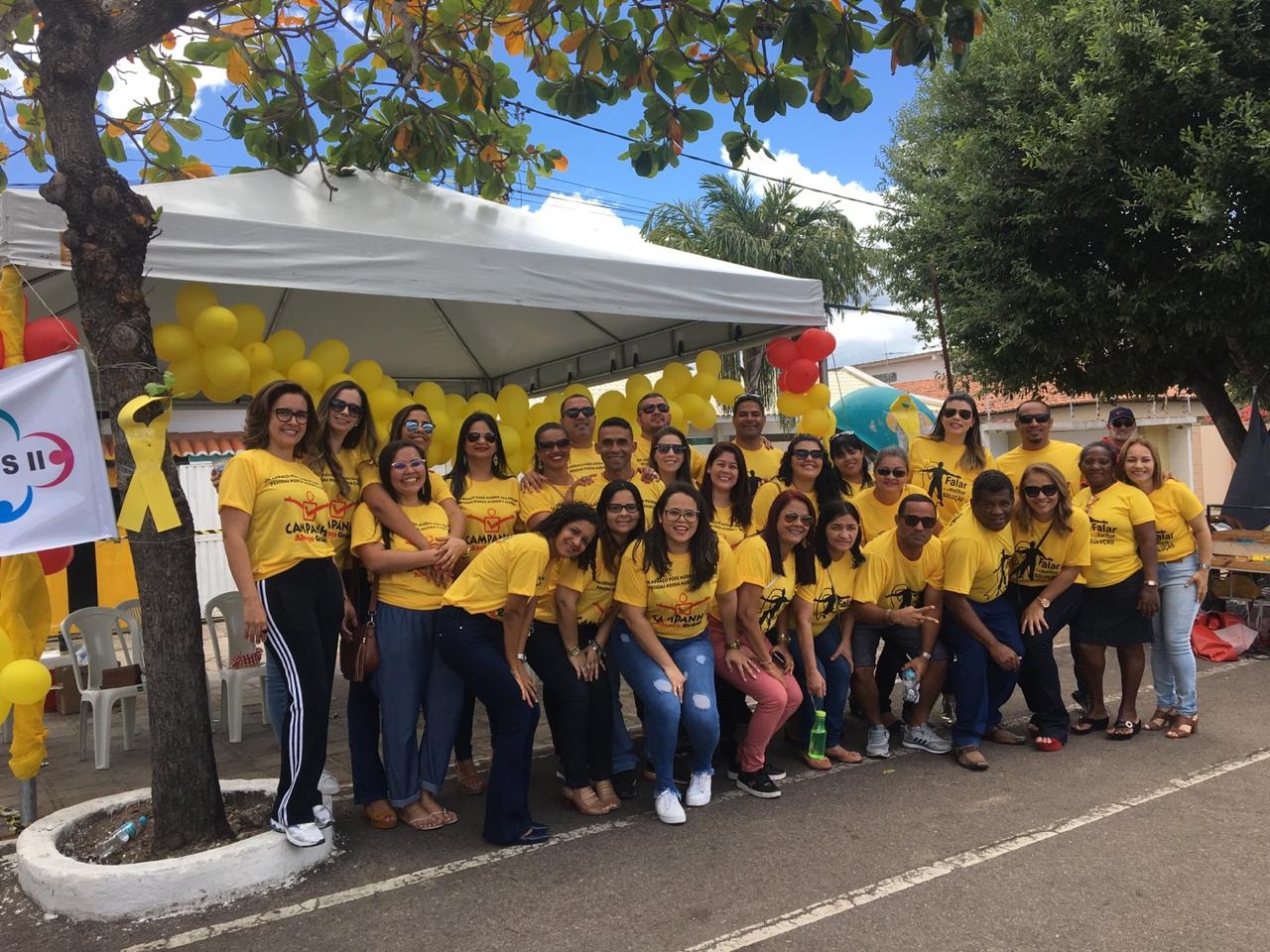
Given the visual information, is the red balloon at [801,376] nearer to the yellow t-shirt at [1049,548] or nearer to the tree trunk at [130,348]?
the yellow t-shirt at [1049,548]

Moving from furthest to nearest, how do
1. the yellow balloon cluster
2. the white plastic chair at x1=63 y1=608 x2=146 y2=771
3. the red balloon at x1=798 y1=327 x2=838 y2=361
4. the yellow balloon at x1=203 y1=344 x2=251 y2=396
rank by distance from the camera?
the yellow balloon cluster < the red balloon at x1=798 y1=327 x2=838 y2=361 < the white plastic chair at x1=63 y1=608 x2=146 y2=771 < the yellow balloon at x1=203 y1=344 x2=251 y2=396

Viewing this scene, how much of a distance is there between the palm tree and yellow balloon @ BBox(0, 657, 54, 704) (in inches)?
569

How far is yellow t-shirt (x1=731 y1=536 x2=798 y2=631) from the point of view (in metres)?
4.17

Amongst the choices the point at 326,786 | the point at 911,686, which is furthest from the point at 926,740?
the point at 326,786

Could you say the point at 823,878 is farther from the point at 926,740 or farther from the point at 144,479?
the point at 144,479

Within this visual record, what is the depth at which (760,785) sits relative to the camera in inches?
164

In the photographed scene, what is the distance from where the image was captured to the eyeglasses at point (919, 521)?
180 inches

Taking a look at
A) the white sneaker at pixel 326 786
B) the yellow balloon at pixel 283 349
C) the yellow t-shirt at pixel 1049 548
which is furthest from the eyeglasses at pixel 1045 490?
the yellow balloon at pixel 283 349

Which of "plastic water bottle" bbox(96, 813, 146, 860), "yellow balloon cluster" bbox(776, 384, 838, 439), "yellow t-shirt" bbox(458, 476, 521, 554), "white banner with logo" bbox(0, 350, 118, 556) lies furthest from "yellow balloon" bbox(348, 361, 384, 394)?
"yellow balloon cluster" bbox(776, 384, 838, 439)

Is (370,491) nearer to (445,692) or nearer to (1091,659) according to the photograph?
(445,692)

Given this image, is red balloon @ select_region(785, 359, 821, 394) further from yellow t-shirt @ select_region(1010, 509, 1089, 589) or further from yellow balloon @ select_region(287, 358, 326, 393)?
yellow balloon @ select_region(287, 358, 326, 393)

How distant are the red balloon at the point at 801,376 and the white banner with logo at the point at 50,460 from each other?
4226 mm

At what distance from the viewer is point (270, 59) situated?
18.2 ft

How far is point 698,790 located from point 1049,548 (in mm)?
2289
